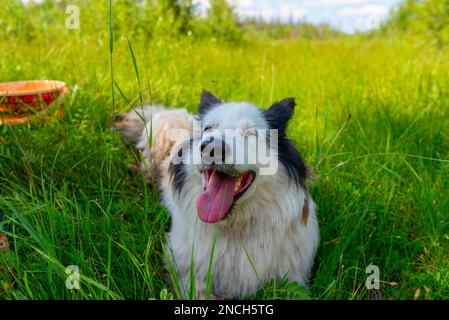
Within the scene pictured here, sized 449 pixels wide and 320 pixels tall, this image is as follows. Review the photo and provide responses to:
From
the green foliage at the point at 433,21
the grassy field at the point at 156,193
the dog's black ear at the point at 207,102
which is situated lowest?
the grassy field at the point at 156,193

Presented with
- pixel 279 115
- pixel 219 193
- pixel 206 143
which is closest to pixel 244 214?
pixel 219 193

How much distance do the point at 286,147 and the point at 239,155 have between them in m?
0.39

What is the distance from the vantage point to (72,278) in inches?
69.2

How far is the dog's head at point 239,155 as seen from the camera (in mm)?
2039

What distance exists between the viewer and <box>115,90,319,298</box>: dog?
215cm

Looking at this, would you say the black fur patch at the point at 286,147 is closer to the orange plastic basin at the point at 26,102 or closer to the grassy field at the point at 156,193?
the grassy field at the point at 156,193

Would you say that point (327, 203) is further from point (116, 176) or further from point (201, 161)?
point (116, 176)

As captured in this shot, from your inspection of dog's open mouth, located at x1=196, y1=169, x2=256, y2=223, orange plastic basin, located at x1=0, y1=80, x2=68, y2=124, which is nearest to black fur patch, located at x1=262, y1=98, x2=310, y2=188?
dog's open mouth, located at x1=196, y1=169, x2=256, y2=223

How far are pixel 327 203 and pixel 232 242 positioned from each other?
97cm

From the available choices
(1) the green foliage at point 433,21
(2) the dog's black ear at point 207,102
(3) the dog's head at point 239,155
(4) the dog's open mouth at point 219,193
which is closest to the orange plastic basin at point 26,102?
(2) the dog's black ear at point 207,102

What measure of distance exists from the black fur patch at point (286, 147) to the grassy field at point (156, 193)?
414mm

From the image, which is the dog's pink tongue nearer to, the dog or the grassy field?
the dog

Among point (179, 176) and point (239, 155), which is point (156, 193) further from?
point (239, 155)

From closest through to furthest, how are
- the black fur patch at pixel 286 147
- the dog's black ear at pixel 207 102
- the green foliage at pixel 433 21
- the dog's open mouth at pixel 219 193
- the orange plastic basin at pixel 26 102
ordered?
the dog's open mouth at pixel 219 193, the black fur patch at pixel 286 147, the dog's black ear at pixel 207 102, the orange plastic basin at pixel 26 102, the green foliage at pixel 433 21
